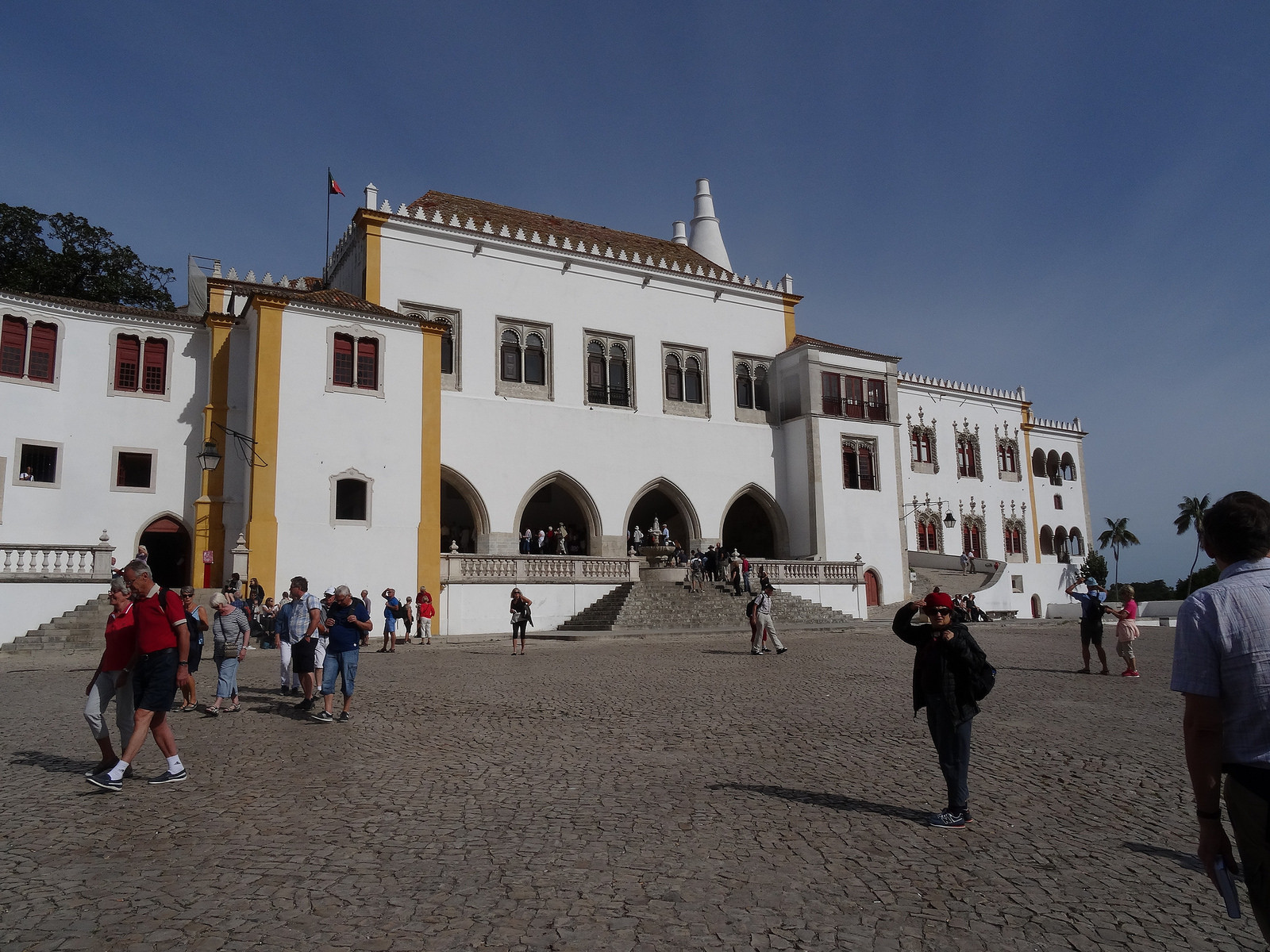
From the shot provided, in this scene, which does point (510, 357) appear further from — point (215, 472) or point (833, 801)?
point (833, 801)

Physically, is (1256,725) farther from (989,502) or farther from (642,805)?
(989,502)

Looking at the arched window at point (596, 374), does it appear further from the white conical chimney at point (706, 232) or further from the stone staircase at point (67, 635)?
the stone staircase at point (67, 635)

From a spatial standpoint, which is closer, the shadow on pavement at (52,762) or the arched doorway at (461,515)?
the shadow on pavement at (52,762)

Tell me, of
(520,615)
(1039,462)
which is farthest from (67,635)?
(1039,462)

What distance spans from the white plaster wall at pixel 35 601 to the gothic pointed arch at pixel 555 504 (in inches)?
463

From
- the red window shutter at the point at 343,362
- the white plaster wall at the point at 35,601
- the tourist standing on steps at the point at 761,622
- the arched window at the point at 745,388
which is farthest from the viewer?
the arched window at the point at 745,388

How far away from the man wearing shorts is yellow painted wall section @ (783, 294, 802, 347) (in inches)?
1050

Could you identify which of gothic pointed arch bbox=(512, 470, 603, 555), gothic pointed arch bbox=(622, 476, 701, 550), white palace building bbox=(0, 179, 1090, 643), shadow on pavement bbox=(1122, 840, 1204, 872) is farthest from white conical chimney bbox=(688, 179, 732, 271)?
shadow on pavement bbox=(1122, 840, 1204, 872)

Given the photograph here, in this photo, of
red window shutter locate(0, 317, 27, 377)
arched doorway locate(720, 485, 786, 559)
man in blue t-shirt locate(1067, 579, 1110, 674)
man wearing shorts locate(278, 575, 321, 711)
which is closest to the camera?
man wearing shorts locate(278, 575, 321, 711)

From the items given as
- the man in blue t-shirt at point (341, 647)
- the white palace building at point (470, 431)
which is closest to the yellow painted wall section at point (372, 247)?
the white palace building at point (470, 431)

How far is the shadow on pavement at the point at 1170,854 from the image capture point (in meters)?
4.57

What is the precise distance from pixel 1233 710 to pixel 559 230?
3163 cm

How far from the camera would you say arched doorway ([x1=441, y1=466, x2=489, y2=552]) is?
26.7 m

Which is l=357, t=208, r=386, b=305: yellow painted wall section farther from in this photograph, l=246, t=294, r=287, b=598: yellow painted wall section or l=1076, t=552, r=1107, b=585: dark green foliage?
l=1076, t=552, r=1107, b=585: dark green foliage
